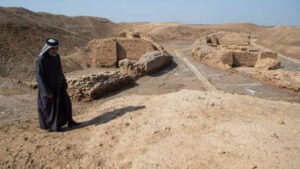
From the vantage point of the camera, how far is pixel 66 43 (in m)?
23.0

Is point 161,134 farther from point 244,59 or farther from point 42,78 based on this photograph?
point 244,59

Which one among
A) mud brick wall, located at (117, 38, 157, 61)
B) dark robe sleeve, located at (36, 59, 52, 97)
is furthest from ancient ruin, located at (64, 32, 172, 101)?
dark robe sleeve, located at (36, 59, 52, 97)

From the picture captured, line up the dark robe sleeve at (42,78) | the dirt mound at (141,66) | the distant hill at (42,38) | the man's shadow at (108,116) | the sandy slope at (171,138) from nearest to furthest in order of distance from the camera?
the sandy slope at (171,138), the dark robe sleeve at (42,78), the man's shadow at (108,116), the dirt mound at (141,66), the distant hill at (42,38)

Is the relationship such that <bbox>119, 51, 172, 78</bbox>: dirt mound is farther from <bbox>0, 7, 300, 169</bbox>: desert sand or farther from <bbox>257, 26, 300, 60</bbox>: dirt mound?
<bbox>257, 26, 300, 60</bbox>: dirt mound

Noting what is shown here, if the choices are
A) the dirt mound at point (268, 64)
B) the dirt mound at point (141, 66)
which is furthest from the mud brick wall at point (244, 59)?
the dirt mound at point (141, 66)

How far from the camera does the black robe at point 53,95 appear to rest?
6199mm

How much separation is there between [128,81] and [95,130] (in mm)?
4781

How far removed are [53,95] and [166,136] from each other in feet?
6.94

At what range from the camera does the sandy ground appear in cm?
498

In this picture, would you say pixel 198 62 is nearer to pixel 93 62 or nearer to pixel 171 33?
pixel 93 62

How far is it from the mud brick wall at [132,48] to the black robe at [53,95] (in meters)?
9.38

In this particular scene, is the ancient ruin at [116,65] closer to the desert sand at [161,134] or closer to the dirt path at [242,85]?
the desert sand at [161,134]

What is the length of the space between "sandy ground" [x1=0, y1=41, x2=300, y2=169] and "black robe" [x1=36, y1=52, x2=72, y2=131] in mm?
224

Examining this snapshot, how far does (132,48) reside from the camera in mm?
15953
